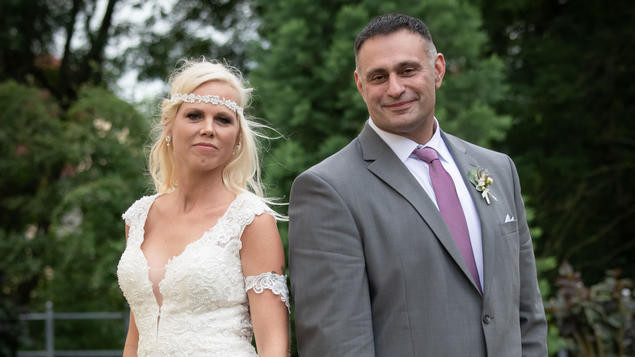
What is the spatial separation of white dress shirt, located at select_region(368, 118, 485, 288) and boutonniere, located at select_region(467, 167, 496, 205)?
0.04 metres

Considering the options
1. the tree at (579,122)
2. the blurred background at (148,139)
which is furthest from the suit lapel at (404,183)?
the tree at (579,122)

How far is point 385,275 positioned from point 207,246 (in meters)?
0.76

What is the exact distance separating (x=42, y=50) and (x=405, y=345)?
11135 millimetres

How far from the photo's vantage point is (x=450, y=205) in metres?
2.36

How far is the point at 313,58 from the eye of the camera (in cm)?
525

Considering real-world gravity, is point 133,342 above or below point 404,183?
below

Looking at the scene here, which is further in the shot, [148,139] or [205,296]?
[148,139]

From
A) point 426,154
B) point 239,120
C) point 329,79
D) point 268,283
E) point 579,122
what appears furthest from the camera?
point 579,122

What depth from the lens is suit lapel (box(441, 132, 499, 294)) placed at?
231 cm

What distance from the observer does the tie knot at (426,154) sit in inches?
96.6

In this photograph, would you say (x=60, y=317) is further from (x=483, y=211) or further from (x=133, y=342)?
(x=483, y=211)

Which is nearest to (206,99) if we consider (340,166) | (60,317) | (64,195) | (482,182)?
(340,166)

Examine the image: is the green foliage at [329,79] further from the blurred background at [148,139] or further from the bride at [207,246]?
the bride at [207,246]

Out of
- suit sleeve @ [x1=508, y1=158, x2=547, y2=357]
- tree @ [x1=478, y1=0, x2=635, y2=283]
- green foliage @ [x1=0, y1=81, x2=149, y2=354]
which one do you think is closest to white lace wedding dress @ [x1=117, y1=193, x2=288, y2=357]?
suit sleeve @ [x1=508, y1=158, x2=547, y2=357]
